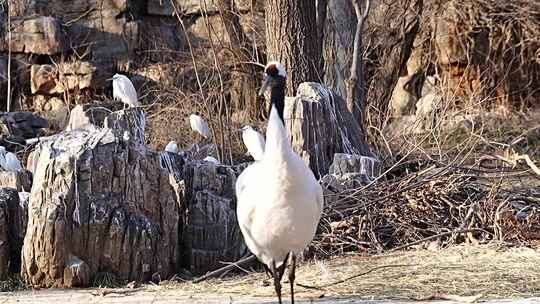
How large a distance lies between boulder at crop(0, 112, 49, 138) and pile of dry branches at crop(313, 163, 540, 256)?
7211mm

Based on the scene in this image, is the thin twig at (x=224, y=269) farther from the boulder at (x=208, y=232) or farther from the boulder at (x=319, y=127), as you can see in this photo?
the boulder at (x=319, y=127)

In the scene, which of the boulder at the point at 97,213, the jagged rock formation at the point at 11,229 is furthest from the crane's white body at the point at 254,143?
the jagged rock formation at the point at 11,229

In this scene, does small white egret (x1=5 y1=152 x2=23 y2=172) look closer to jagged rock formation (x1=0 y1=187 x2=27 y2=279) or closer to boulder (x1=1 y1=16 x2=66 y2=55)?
jagged rock formation (x1=0 y1=187 x2=27 y2=279)

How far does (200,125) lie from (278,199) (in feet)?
18.1

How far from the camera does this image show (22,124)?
1413 cm

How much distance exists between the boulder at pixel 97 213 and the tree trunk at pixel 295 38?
375 cm

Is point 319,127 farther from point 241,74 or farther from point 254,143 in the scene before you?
point 241,74

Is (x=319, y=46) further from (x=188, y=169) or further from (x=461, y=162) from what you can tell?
(x=188, y=169)

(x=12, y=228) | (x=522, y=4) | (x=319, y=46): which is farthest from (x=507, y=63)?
(x=12, y=228)

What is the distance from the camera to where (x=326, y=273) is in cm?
667

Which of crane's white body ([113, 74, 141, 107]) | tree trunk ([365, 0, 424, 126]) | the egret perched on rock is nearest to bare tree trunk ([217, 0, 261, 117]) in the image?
crane's white body ([113, 74, 141, 107])

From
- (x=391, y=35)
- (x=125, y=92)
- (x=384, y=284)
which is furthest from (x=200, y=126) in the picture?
(x=391, y=35)

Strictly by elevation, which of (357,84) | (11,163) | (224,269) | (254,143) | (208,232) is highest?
(357,84)

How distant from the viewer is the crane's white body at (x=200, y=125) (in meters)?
10.5
